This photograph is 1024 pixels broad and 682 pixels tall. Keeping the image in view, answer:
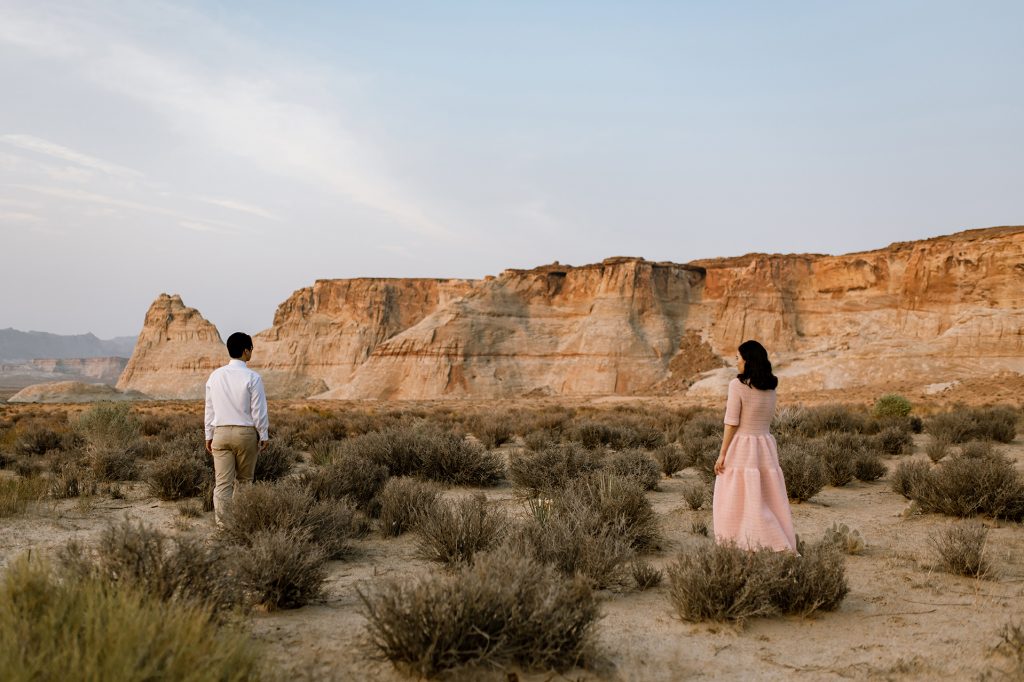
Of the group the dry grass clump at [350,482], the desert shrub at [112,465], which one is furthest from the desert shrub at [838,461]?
the desert shrub at [112,465]

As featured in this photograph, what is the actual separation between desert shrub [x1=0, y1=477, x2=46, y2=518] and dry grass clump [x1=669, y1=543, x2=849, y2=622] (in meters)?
6.67

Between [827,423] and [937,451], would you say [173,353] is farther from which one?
[937,451]

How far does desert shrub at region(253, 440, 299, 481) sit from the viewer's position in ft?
29.5

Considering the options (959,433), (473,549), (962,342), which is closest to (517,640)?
(473,549)

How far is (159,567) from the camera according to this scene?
12.1 feet

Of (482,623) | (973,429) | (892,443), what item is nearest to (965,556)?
(482,623)

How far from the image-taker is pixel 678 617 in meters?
4.36

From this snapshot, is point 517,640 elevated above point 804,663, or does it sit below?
above

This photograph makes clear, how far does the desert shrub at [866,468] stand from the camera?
9.59 m

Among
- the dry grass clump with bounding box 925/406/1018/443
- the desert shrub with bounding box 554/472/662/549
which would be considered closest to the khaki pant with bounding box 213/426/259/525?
the desert shrub with bounding box 554/472/662/549

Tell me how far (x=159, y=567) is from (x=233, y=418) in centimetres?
253

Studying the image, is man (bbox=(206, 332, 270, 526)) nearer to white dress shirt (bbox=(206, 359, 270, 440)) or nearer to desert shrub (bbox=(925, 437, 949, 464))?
white dress shirt (bbox=(206, 359, 270, 440))

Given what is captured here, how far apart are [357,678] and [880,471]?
8.77 metres

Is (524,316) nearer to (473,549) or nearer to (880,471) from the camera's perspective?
(880,471)
